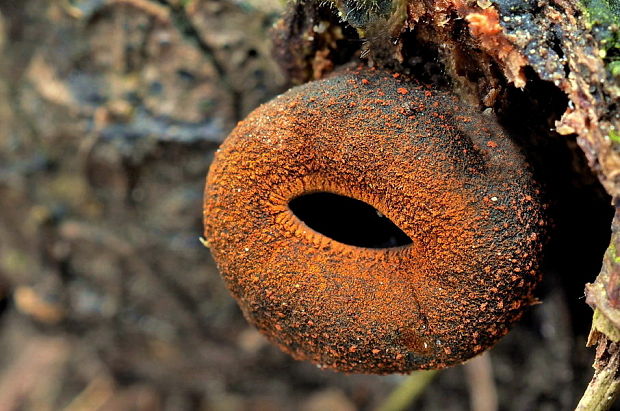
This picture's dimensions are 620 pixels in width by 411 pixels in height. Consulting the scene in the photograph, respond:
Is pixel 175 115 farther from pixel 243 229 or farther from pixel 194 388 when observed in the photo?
pixel 194 388

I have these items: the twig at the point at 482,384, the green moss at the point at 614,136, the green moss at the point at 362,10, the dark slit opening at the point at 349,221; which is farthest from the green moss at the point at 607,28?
the twig at the point at 482,384

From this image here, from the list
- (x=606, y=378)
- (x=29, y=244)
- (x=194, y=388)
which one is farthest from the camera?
(x=194, y=388)

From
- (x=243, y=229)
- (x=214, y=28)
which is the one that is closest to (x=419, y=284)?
(x=243, y=229)

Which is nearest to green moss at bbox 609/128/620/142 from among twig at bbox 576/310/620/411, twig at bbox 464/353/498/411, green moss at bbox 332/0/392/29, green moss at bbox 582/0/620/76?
green moss at bbox 582/0/620/76

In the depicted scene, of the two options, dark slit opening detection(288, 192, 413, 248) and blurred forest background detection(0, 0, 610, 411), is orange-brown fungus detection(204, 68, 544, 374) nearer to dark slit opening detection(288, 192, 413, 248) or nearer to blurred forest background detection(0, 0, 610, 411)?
dark slit opening detection(288, 192, 413, 248)

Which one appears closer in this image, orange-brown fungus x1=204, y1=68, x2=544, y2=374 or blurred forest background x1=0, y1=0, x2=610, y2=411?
orange-brown fungus x1=204, y1=68, x2=544, y2=374

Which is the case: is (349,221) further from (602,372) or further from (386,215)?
(602,372)

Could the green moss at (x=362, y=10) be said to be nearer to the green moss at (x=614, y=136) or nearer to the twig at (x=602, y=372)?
the green moss at (x=614, y=136)
